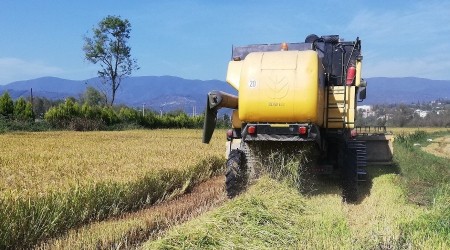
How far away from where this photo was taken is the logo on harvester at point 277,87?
7.05m

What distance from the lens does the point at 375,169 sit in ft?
38.8

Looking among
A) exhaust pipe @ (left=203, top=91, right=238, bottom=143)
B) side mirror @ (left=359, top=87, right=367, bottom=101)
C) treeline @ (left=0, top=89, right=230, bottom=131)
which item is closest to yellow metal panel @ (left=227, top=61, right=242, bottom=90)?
exhaust pipe @ (left=203, top=91, right=238, bottom=143)

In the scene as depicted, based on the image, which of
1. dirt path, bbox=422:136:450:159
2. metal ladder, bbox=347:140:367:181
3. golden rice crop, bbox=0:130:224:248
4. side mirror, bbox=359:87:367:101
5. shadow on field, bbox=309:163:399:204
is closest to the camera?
golden rice crop, bbox=0:130:224:248

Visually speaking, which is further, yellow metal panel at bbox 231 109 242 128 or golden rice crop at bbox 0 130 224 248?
yellow metal panel at bbox 231 109 242 128

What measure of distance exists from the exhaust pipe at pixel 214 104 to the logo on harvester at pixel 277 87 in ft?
2.30

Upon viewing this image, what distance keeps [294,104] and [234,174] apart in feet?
4.68

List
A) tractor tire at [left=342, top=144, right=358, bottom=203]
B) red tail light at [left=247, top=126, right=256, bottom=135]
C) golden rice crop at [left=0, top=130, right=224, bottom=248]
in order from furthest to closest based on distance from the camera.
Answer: tractor tire at [left=342, top=144, right=358, bottom=203] < red tail light at [left=247, top=126, right=256, bottom=135] < golden rice crop at [left=0, top=130, right=224, bottom=248]

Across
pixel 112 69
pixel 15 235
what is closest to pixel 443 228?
pixel 15 235

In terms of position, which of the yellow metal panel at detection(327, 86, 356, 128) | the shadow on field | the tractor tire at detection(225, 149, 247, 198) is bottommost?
the shadow on field

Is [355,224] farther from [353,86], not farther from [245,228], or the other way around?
[353,86]

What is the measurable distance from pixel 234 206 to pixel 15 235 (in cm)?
240

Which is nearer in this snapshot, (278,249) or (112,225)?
(278,249)

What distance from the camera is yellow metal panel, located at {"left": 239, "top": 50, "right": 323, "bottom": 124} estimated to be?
7.02 meters

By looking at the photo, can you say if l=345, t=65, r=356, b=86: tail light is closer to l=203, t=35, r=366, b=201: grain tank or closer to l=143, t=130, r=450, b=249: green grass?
l=203, t=35, r=366, b=201: grain tank
